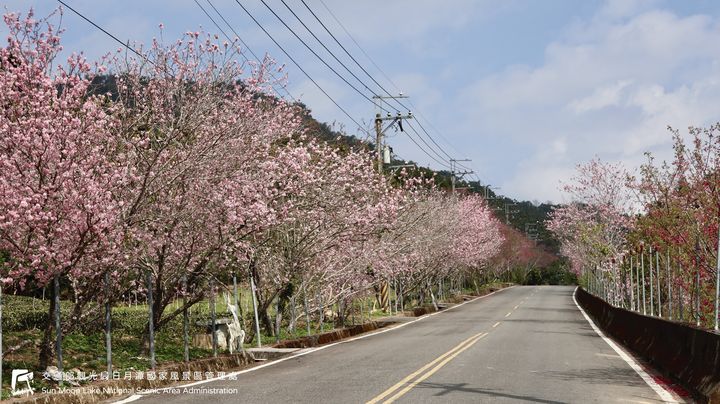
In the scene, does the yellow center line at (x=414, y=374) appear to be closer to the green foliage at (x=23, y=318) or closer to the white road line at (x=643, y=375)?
the white road line at (x=643, y=375)

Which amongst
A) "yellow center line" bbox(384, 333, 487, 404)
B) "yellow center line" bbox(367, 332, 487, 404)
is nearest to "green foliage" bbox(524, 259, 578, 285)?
"yellow center line" bbox(367, 332, 487, 404)

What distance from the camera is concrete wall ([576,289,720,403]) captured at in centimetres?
1076

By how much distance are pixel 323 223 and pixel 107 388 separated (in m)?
11.9

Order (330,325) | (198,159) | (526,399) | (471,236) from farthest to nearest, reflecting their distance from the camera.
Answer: (471,236) → (330,325) → (198,159) → (526,399)

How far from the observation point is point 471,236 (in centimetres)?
6103

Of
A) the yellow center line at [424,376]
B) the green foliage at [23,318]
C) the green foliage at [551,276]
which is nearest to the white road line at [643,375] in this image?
the yellow center line at [424,376]

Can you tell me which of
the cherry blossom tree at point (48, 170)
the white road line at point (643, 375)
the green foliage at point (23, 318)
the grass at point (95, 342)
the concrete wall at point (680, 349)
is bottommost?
the white road line at point (643, 375)

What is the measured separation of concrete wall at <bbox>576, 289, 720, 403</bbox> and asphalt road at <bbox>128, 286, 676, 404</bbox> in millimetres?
668

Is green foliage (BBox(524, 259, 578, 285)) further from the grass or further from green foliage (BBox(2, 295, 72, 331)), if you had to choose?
green foliage (BBox(2, 295, 72, 331))

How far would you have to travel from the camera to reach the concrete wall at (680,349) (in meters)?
10.8

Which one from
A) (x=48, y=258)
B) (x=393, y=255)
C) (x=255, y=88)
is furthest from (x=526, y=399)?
(x=393, y=255)

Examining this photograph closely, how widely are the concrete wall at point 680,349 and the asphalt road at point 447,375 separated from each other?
668mm

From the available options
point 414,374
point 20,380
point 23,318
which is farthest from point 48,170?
point 23,318

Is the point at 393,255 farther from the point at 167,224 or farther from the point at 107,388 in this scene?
the point at 107,388
